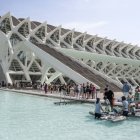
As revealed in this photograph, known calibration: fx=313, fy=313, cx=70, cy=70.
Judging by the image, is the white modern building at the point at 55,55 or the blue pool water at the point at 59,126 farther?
the white modern building at the point at 55,55

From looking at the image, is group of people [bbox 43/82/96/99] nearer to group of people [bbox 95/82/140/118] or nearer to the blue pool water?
the blue pool water

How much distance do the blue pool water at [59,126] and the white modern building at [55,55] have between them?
12759 mm

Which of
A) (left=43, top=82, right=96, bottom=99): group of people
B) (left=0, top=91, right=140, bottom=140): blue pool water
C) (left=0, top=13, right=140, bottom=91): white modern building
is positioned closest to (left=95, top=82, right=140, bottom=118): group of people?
(left=0, top=91, right=140, bottom=140): blue pool water

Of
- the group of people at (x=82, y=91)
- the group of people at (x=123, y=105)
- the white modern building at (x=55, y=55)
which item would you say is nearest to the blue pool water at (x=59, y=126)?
the group of people at (x=123, y=105)

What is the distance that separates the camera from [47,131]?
43.2ft

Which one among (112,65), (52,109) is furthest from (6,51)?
(52,109)

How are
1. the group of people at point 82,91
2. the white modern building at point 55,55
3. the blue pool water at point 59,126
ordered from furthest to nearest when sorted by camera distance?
the white modern building at point 55,55 → the group of people at point 82,91 → the blue pool water at point 59,126

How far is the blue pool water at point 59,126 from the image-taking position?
12.3 m

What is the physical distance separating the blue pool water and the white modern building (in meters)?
12.8

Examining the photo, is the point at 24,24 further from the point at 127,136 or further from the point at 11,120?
the point at 127,136

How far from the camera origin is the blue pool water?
12312 millimetres

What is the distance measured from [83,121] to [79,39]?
163ft

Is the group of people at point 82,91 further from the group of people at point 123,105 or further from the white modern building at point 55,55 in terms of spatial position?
the group of people at point 123,105

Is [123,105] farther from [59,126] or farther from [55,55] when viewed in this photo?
[55,55]
